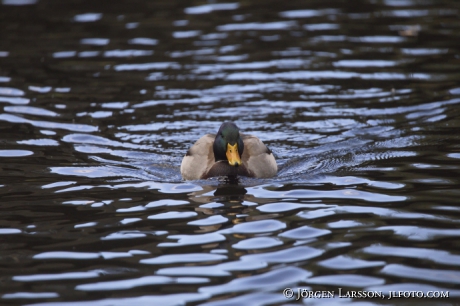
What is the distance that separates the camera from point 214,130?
12125mm

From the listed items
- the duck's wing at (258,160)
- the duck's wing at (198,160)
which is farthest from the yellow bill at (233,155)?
the duck's wing at (198,160)

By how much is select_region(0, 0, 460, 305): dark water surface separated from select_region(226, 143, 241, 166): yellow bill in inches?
12.5

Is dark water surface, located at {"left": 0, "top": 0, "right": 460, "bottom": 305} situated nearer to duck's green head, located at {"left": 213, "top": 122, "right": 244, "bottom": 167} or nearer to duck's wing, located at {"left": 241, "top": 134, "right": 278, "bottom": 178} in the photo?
duck's wing, located at {"left": 241, "top": 134, "right": 278, "bottom": 178}

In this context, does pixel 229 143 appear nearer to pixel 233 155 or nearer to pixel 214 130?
pixel 233 155

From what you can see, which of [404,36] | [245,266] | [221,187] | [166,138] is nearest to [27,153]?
[166,138]

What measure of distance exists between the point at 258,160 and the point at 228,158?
1.68 feet

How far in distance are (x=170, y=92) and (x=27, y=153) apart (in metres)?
3.79

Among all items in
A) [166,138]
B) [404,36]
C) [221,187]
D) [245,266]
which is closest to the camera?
[245,266]

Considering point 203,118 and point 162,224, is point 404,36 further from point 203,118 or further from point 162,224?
point 162,224

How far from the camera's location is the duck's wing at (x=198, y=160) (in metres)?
9.95

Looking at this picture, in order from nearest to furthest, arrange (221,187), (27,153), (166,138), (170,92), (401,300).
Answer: (401,300), (221,187), (27,153), (166,138), (170,92)

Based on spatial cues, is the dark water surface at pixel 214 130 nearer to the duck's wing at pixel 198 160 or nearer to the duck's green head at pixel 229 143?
the duck's wing at pixel 198 160

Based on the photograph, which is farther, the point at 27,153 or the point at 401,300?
the point at 27,153

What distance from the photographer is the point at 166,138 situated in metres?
11.8
